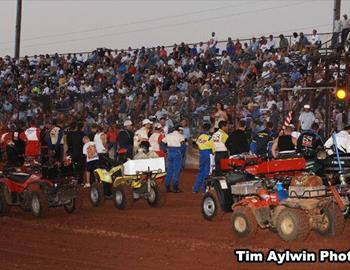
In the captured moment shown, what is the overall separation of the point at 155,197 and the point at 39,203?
9.15 ft

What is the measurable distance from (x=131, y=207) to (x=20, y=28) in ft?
107

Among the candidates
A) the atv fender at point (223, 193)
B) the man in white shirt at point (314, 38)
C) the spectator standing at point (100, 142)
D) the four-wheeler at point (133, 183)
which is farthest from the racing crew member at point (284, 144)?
the man in white shirt at point (314, 38)

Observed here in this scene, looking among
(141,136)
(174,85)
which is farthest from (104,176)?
(174,85)

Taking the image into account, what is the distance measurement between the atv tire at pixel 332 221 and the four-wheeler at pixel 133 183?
19.6ft

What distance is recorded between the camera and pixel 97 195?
674 inches

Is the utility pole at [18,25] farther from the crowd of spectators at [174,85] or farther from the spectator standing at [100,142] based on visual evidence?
the spectator standing at [100,142]

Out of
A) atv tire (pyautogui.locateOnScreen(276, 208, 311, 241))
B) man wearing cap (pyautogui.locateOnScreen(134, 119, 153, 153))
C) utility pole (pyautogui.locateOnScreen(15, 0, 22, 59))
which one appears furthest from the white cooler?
utility pole (pyautogui.locateOnScreen(15, 0, 22, 59))

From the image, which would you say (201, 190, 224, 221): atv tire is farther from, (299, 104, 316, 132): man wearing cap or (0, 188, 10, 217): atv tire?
(299, 104, 316, 132): man wearing cap

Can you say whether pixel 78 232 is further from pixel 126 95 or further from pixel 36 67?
pixel 36 67

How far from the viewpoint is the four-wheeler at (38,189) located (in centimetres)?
1539

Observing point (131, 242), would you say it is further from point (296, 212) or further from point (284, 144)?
point (284, 144)

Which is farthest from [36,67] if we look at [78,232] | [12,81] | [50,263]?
[50,263]

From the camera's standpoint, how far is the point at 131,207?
1645 cm

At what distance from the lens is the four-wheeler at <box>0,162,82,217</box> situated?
1539cm
